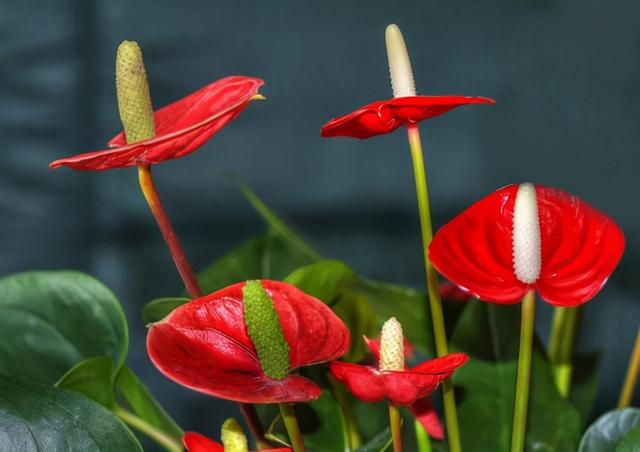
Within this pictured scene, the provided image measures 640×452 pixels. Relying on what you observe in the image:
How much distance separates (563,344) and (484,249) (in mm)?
196

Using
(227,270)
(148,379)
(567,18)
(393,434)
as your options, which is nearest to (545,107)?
(567,18)

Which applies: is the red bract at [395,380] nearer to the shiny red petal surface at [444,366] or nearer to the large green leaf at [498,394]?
the shiny red petal surface at [444,366]

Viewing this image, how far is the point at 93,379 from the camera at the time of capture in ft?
1.53

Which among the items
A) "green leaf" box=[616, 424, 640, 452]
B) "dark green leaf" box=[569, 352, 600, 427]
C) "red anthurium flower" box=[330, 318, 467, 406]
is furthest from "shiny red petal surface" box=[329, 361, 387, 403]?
"dark green leaf" box=[569, 352, 600, 427]

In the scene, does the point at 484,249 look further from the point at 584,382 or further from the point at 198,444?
the point at 584,382

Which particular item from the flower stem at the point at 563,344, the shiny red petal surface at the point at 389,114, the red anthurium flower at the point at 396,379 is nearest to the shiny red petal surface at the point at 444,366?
the red anthurium flower at the point at 396,379

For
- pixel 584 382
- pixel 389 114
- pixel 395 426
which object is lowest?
pixel 584 382

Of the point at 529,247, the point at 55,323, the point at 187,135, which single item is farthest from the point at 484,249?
the point at 55,323

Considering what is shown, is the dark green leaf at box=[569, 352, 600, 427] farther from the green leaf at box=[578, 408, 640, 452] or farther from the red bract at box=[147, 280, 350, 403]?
the red bract at box=[147, 280, 350, 403]

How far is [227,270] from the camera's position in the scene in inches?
23.1

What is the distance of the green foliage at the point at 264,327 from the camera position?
0.35 meters

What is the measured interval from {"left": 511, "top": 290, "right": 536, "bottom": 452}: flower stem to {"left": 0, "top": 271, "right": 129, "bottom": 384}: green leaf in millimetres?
218

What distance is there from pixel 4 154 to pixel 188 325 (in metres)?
1.18

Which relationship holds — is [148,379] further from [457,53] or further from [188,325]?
[188,325]
